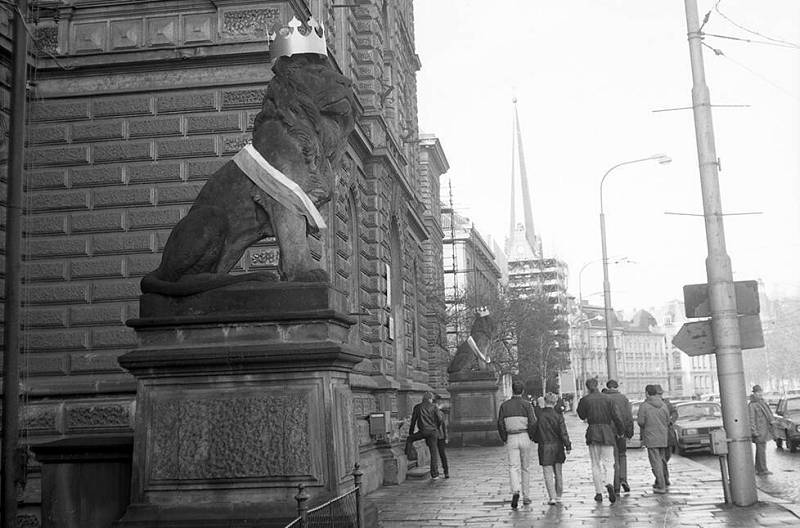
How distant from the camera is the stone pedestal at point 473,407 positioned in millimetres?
32438

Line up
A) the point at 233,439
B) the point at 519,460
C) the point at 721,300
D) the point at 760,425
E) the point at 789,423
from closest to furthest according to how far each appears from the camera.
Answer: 1. the point at 233,439
2. the point at 721,300
3. the point at 519,460
4. the point at 760,425
5. the point at 789,423

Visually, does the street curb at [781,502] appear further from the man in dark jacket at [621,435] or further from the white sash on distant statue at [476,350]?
the white sash on distant statue at [476,350]

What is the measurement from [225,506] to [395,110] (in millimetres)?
22166

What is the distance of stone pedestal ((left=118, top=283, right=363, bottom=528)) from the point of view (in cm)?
806

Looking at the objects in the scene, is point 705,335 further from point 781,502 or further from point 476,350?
point 476,350

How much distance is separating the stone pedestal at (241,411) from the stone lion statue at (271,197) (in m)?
0.48

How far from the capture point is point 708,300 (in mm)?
14172

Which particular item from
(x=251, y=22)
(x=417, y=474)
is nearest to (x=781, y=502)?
(x=417, y=474)

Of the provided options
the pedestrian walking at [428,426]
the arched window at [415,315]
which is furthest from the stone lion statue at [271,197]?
the arched window at [415,315]

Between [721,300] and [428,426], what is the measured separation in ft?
25.6

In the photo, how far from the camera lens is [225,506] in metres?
8.05

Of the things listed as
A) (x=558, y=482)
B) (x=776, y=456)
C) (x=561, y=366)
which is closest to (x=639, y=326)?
(x=561, y=366)

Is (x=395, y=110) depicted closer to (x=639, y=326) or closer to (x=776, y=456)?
(x=776, y=456)

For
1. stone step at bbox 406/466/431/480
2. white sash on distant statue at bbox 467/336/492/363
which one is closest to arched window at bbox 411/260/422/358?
white sash on distant statue at bbox 467/336/492/363
